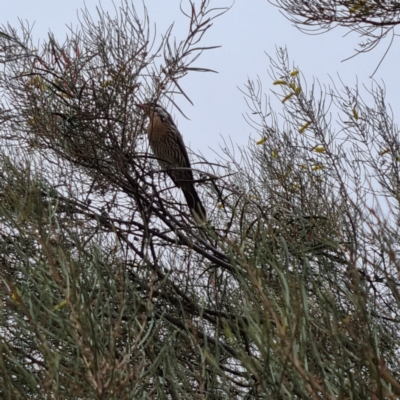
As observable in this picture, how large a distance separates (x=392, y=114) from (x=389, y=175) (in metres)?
0.43

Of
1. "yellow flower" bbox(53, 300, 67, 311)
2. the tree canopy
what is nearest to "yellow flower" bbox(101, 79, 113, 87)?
the tree canopy

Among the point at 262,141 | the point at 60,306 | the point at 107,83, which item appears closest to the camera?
the point at 60,306

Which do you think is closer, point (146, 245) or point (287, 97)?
point (146, 245)

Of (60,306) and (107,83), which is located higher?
(107,83)

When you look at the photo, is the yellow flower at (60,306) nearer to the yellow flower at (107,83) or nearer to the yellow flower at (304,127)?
the yellow flower at (107,83)

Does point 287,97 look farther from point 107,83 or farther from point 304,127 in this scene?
point 107,83

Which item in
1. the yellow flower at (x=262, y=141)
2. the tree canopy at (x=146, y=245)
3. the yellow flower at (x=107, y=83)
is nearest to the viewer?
the tree canopy at (x=146, y=245)

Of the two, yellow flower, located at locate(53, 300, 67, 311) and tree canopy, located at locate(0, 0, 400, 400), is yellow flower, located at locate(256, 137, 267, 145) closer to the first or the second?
tree canopy, located at locate(0, 0, 400, 400)

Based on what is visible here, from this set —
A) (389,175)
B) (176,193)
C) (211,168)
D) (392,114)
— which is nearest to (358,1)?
(392,114)

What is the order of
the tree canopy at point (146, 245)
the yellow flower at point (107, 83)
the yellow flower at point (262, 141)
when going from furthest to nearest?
the yellow flower at point (262, 141) < the yellow flower at point (107, 83) < the tree canopy at point (146, 245)

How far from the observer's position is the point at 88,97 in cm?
227

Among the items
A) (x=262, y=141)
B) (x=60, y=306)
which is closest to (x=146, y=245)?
(x=60, y=306)

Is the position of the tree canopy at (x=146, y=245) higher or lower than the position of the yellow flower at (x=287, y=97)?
lower

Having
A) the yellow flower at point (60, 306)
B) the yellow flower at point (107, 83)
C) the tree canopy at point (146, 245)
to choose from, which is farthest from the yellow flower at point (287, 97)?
the yellow flower at point (60, 306)
